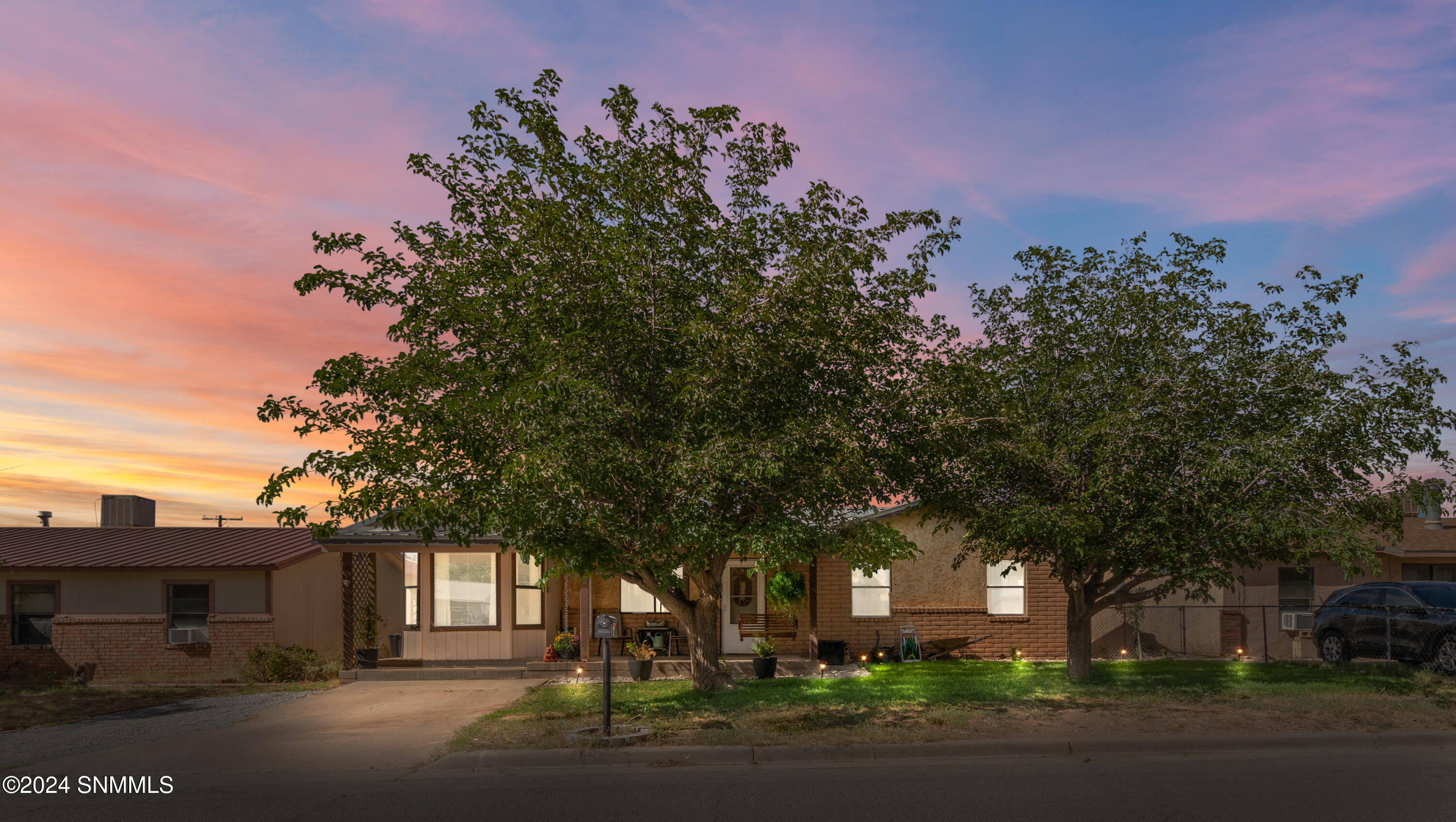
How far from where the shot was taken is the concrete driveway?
1091 cm

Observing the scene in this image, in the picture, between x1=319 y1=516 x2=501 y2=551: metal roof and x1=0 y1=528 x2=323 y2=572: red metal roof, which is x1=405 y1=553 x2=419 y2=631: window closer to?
x1=319 y1=516 x2=501 y2=551: metal roof

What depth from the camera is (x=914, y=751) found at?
11.0 m

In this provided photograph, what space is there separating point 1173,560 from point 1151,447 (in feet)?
5.93

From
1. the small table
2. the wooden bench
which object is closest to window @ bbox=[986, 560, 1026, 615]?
the wooden bench

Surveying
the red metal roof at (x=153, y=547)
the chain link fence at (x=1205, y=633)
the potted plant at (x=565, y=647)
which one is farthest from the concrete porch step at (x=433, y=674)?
the chain link fence at (x=1205, y=633)

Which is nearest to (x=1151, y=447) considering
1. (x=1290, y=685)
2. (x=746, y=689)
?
(x=1290, y=685)

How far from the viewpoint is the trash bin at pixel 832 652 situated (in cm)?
2175

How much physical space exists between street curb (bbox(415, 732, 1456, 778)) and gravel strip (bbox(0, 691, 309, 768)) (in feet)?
16.6

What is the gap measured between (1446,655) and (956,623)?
30.7 feet

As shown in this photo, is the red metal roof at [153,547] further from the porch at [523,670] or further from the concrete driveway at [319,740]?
the concrete driveway at [319,740]

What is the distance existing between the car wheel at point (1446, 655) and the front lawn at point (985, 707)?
2.41ft

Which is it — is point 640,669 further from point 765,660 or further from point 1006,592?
point 1006,592

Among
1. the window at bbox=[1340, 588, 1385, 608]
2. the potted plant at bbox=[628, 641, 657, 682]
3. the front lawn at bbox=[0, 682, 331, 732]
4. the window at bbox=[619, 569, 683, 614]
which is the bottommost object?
the front lawn at bbox=[0, 682, 331, 732]

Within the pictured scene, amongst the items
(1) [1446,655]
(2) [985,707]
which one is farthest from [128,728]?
(1) [1446,655]
